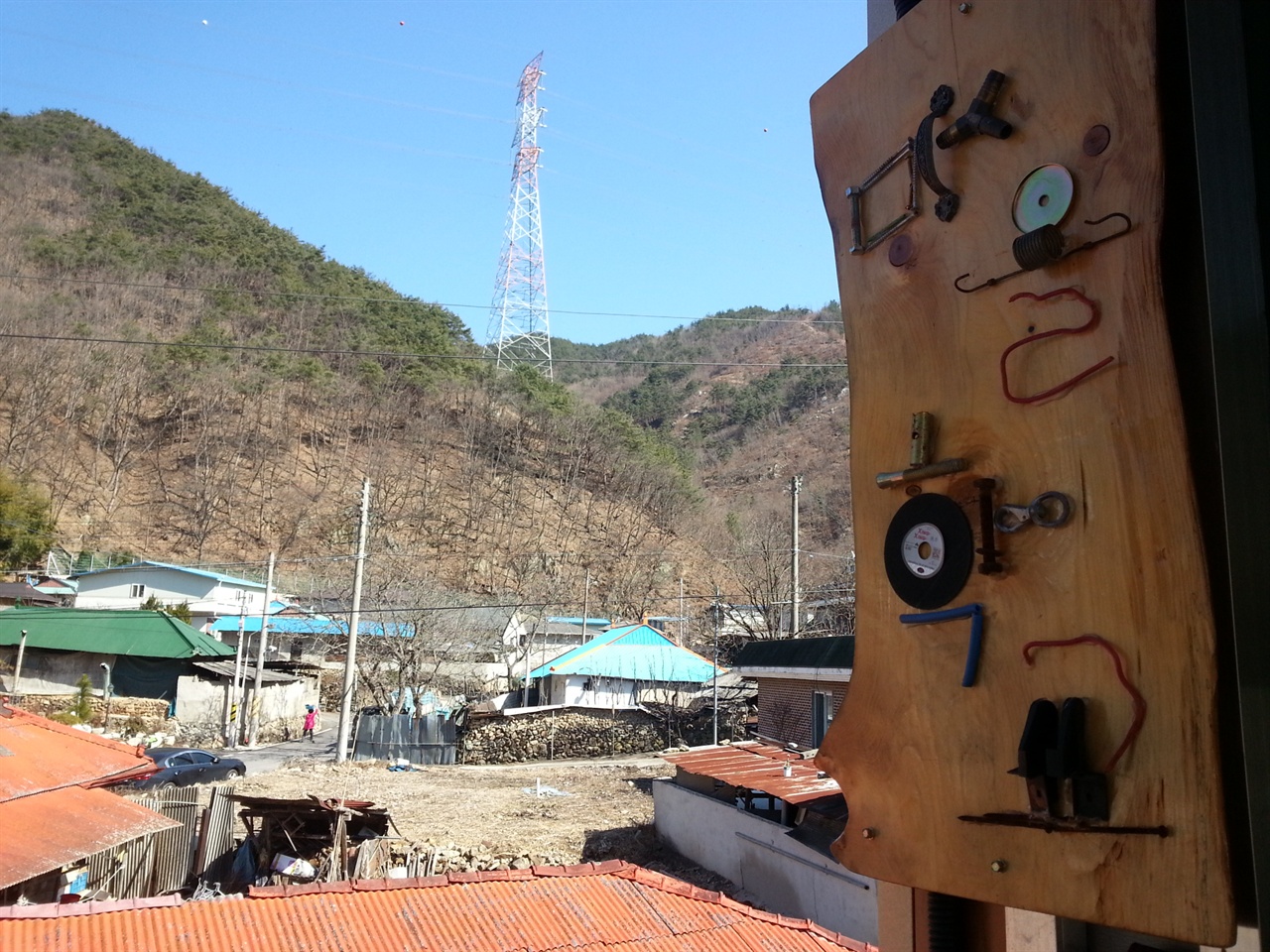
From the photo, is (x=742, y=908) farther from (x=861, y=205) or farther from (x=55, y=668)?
(x=55, y=668)

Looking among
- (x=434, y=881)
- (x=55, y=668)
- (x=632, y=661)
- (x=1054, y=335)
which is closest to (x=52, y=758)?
(x=434, y=881)

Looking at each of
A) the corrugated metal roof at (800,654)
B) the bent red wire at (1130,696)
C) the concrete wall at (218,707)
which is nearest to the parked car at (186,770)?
A: the concrete wall at (218,707)

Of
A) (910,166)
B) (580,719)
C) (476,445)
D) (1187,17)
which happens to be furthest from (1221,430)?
(476,445)

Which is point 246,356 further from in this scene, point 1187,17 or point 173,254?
point 1187,17

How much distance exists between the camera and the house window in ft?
51.7

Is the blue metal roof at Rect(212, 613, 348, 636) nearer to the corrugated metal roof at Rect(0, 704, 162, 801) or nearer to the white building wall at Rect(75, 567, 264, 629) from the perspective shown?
the white building wall at Rect(75, 567, 264, 629)

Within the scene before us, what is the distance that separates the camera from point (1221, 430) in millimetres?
1022

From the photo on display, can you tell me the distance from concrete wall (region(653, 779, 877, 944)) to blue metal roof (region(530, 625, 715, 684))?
39.6 ft

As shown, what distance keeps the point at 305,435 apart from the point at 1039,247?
54896 millimetres

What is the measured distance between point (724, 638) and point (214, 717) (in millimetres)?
17798

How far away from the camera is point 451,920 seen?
695 cm

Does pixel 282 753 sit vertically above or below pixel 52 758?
below

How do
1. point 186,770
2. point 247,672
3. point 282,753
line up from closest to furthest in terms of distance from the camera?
point 186,770
point 282,753
point 247,672

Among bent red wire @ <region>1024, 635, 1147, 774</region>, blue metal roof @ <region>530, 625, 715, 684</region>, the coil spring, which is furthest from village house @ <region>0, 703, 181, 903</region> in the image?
blue metal roof @ <region>530, 625, 715, 684</region>
